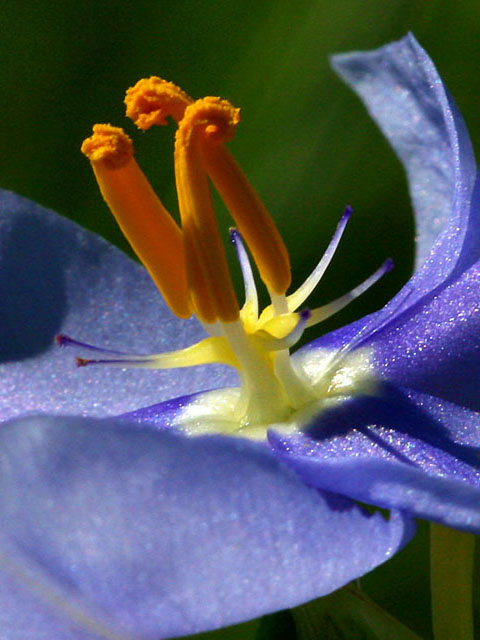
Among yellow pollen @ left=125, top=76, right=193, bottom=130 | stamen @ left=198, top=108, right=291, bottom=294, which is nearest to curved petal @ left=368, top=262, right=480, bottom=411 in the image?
stamen @ left=198, top=108, right=291, bottom=294

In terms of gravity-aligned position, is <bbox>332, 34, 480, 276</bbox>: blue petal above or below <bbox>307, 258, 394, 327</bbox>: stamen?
above

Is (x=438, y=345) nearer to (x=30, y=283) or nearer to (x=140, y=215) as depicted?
(x=140, y=215)

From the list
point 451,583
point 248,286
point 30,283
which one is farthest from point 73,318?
point 451,583

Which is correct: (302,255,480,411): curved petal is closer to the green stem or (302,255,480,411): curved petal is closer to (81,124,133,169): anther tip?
the green stem

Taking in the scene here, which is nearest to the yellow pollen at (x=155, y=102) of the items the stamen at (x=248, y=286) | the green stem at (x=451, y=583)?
the stamen at (x=248, y=286)

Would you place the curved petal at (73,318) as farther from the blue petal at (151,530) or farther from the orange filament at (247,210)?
the blue petal at (151,530)
